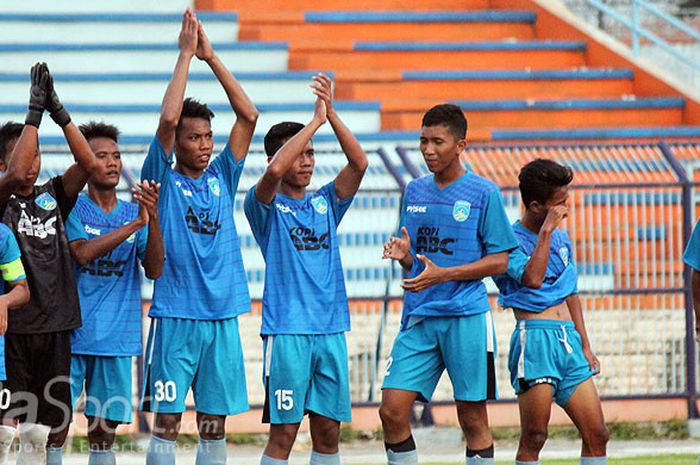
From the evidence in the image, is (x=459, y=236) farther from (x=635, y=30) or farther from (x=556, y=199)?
(x=635, y=30)

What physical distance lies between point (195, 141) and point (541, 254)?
1926 millimetres

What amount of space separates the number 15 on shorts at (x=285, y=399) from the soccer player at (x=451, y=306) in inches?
19.2

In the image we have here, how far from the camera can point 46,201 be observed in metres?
7.52

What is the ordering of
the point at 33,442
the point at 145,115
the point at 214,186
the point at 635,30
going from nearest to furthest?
the point at 33,442
the point at 214,186
the point at 145,115
the point at 635,30

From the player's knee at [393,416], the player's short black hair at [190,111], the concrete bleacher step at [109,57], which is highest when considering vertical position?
the concrete bleacher step at [109,57]

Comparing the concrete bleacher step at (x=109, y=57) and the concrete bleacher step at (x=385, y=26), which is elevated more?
the concrete bleacher step at (x=385, y=26)

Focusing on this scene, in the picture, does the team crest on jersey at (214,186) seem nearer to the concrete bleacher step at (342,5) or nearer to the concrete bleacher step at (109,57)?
the concrete bleacher step at (109,57)

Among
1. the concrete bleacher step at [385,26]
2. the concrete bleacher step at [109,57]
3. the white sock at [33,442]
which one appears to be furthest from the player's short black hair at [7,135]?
the concrete bleacher step at [385,26]

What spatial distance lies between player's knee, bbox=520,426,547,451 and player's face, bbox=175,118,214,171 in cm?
223

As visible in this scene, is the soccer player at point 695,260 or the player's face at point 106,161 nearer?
the soccer player at point 695,260

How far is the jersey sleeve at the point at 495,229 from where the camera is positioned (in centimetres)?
757

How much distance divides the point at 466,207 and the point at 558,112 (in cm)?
887

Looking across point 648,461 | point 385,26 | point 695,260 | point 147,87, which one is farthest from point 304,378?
point 385,26

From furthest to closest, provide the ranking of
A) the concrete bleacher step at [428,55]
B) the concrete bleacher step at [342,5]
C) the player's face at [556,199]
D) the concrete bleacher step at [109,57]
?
the concrete bleacher step at [342,5], the concrete bleacher step at [428,55], the concrete bleacher step at [109,57], the player's face at [556,199]
